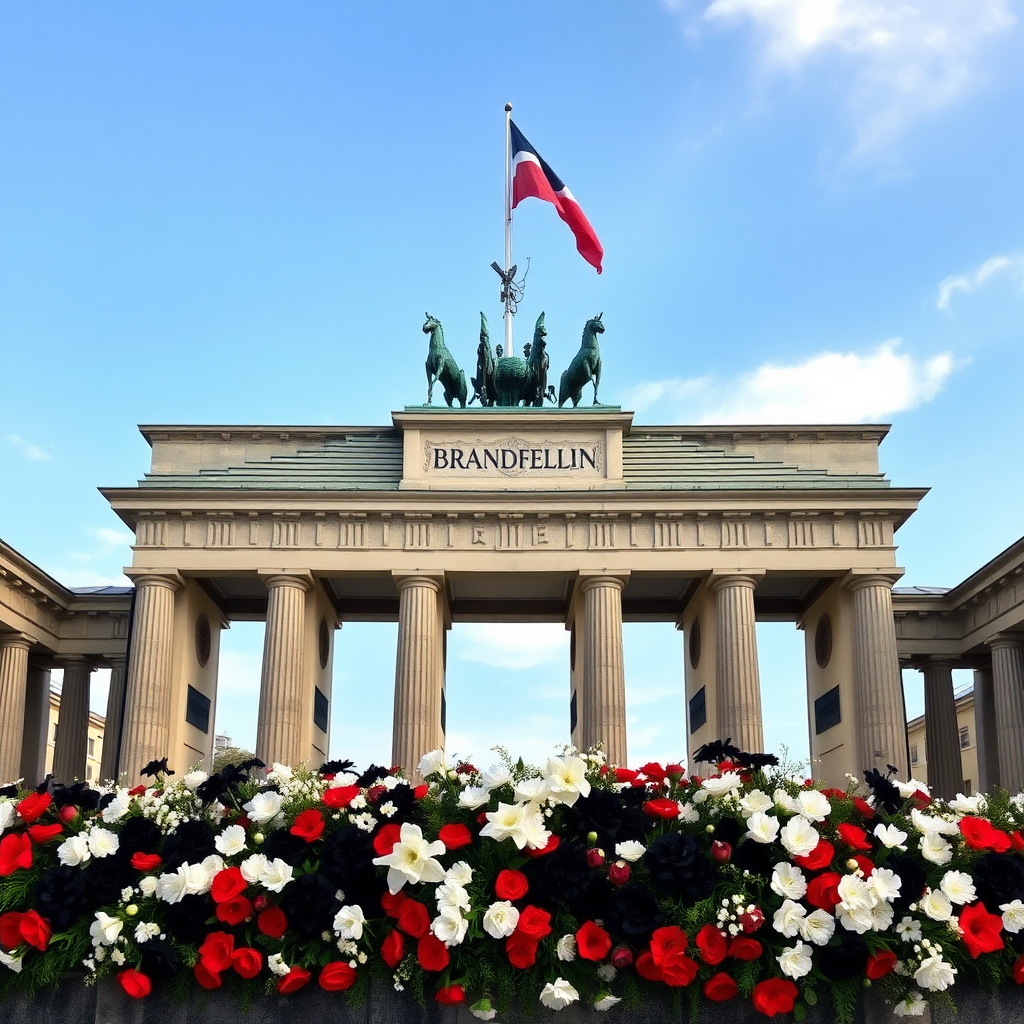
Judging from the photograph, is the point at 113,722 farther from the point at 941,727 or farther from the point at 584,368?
the point at 941,727

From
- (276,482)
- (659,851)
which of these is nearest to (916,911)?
(659,851)

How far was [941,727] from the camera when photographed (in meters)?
49.5

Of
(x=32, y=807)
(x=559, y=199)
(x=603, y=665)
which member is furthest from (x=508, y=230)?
(x=32, y=807)

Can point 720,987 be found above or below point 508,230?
below

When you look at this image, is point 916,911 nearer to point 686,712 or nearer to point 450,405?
point 450,405

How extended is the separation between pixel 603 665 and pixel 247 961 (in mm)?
36654

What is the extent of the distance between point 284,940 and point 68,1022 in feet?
4.83

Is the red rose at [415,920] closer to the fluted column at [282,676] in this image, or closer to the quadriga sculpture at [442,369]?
the fluted column at [282,676]

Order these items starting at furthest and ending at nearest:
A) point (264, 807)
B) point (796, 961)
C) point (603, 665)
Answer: point (603, 665) < point (264, 807) < point (796, 961)

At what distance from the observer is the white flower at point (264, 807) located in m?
7.02

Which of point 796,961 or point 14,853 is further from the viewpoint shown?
point 14,853

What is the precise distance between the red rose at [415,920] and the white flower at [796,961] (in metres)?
1.91

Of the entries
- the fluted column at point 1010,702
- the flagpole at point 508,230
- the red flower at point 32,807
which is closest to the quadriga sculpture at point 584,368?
the flagpole at point 508,230

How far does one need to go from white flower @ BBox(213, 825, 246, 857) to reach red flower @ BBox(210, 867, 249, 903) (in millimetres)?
193
